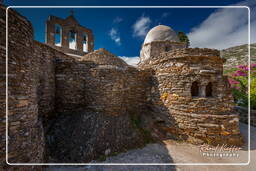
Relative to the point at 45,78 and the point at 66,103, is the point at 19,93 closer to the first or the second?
the point at 45,78

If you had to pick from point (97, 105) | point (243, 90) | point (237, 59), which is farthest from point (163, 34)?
point (237, 59)

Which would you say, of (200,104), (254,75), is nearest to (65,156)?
(200,104)

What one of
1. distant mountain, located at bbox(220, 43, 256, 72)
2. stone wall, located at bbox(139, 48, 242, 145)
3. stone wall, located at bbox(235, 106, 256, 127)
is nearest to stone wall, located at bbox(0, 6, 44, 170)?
stone wall, located at bbox(139, 48, 242, 145)

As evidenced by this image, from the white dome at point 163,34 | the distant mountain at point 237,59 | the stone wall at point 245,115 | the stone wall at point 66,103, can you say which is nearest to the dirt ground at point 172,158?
the stone wall at point 66,103

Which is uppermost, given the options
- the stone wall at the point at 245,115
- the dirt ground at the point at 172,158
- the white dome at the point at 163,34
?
the white dome at the point at 163,34

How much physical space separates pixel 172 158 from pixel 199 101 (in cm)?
244

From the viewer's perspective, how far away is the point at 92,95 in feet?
15.5

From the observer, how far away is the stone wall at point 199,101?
13.0 ft

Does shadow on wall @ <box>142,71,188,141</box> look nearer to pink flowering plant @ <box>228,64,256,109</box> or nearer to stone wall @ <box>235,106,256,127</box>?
stone wall @ <box>235,106,256,127</box>

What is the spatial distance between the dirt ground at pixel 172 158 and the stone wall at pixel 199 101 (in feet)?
1.63

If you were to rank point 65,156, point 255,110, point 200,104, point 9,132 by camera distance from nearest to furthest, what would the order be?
point 9,132 < point 65,156 < point 200,104 < point 255,110

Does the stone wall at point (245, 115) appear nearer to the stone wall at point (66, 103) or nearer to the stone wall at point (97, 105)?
the stone wall at point (66, 103)

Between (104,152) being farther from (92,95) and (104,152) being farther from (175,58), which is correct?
(175,58)

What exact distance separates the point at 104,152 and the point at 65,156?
1312mm
